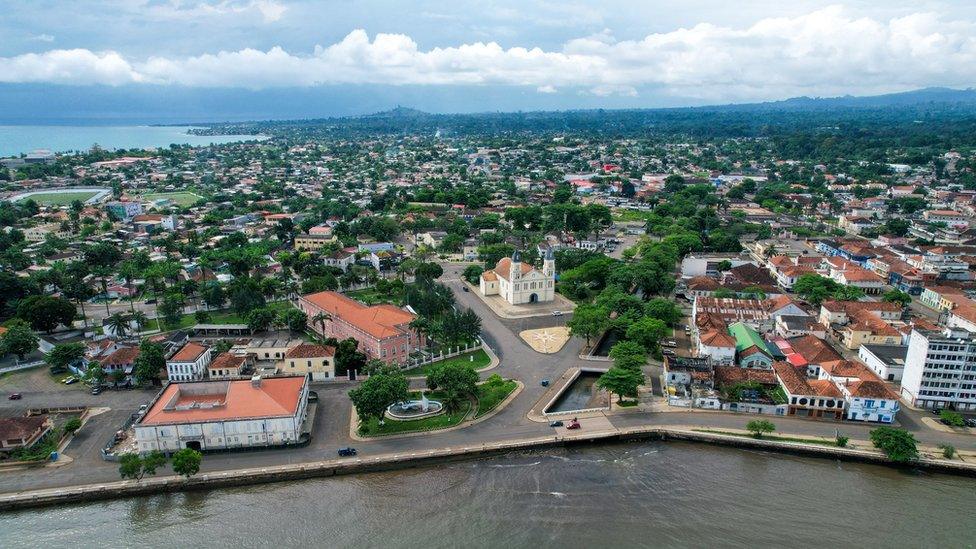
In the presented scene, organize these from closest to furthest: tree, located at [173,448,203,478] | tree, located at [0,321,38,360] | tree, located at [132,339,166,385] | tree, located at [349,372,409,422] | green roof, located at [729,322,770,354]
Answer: tree, located at [173,448,203,478] → tree, located at [349,372,409,422] → tree, located at [132,339,166,385] → tree, located at [0,321,38,360] → green roof, located at [729,322,770,354]

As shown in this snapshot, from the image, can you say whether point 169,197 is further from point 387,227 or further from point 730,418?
point 730,418

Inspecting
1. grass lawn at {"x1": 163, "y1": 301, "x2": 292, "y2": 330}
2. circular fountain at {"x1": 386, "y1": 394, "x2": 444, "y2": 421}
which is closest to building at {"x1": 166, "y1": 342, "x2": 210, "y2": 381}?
grass lawn at {"x1": 163, "y1": 301, "x2": 292, "y2": 330}

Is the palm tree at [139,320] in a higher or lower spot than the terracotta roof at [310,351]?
lower

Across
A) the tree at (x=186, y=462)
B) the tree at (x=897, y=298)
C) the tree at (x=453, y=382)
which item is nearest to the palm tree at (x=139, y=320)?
the tree at (x=186, y=462)

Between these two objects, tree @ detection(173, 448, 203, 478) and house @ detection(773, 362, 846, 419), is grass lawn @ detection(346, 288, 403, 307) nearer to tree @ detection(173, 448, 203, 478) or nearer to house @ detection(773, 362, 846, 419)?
tree @ detection(173, 448, 203, 478)

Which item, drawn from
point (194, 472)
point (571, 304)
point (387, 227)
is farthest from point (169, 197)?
point (194, 472)

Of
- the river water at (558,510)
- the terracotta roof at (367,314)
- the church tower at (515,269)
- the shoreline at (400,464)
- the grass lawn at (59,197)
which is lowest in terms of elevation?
the river water at (558,510)

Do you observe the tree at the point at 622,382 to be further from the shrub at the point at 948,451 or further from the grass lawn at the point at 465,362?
the shrub at the point at 948,451
